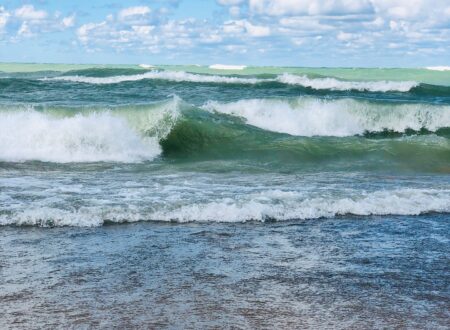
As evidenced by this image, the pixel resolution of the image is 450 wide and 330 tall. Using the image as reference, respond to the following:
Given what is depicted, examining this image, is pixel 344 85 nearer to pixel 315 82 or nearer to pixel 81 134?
pixel 315 82

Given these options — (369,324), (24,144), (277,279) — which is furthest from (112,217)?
(24,144)

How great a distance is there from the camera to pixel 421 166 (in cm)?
1458

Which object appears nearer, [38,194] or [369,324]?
[369,324]

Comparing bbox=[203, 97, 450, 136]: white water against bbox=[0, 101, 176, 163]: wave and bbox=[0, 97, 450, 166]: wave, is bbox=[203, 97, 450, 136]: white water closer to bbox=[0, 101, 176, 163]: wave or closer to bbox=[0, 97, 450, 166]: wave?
bbox=[0, 97, 450, 166]: wave

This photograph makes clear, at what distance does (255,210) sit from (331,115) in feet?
49.3

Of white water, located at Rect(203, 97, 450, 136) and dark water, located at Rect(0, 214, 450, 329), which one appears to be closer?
dark water, located at Rect(0, 214, 450, 329)

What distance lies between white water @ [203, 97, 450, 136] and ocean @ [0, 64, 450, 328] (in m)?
3.54

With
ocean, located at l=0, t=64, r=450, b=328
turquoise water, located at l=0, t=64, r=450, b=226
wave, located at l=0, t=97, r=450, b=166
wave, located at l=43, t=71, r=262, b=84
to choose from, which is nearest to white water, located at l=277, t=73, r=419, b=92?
wave, located at l=43, t=71, r=262, b=84

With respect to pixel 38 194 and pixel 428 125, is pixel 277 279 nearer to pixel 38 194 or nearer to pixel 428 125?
pixel 38 194

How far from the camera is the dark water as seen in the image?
4.89 m

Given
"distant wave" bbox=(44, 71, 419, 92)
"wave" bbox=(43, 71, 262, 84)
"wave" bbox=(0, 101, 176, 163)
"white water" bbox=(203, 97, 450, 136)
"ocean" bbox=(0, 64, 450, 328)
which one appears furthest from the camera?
"wave" bbox=(43, 71, 262, 84)

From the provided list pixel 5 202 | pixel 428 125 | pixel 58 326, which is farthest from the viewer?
pixel 428 125

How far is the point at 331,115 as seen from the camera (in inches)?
906

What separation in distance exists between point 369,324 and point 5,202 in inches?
219
